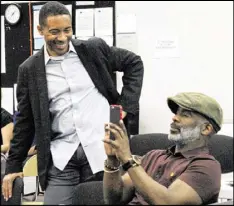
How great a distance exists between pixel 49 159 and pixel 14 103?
175mm

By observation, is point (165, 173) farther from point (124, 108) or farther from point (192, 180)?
point (124, 108)

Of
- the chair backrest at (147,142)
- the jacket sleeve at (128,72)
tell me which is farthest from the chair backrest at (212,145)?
the jacket sleeve at (128,72)

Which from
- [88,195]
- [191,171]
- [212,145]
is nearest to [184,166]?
[191,171]

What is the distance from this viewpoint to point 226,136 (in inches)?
40.9

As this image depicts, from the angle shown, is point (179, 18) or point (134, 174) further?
point (179, 18)

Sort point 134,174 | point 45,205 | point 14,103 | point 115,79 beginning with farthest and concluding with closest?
point 115,79
point 14,103
point 134,174
point 45,205

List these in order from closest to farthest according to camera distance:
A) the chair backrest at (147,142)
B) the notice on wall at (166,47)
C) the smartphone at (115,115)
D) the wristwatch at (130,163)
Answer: the smartphone at (115,115), the wristwatch at (130,163), the notice on wall at (166,47), the chair backrest at (147,142)

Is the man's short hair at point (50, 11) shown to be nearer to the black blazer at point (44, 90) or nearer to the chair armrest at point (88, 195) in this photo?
the black blazer at point (44, 90)

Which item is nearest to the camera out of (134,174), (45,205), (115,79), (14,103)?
(45,205)

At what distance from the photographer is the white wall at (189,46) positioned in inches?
37.2

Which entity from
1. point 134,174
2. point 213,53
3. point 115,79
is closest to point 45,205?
point 134,174

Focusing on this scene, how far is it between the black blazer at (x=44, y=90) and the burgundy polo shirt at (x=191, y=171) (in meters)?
0.16

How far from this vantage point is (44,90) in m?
0.90

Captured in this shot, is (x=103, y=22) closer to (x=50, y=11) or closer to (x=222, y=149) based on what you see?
(x=50, y=11)
